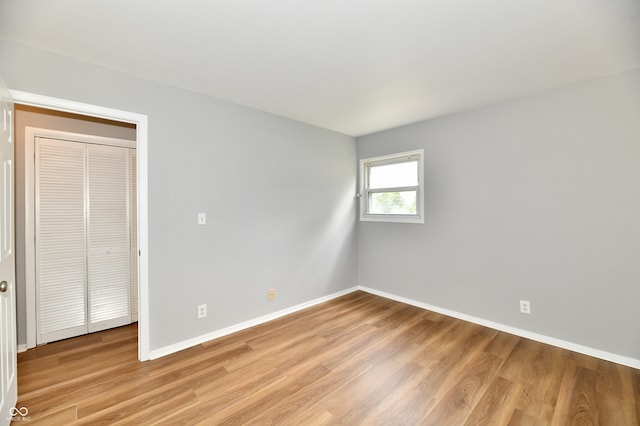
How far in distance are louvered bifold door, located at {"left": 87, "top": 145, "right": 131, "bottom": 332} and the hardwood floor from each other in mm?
266

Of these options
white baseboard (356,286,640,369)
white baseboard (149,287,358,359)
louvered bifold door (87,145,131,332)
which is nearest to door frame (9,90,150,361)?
white baseboard (149,287,358,359)

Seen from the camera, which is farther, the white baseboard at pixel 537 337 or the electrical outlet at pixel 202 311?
the electrical outlet at pixel 202 311

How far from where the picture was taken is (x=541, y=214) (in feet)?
8.55

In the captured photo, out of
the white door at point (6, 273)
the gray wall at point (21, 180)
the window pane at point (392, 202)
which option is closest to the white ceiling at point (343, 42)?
the white door at point (6, 273)

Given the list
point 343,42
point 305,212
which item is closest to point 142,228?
point 305,212

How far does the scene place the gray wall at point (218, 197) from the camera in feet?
7.16

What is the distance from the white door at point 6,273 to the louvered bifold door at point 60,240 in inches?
41.3

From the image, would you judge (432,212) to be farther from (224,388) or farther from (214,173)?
(224,388)

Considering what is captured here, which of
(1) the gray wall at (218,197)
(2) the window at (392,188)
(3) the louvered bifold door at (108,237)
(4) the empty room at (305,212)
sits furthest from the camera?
(2) the window at (392,188)

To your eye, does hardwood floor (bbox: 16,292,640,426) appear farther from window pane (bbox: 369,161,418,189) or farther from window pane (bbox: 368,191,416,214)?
window pane (bbox: 369,161,418,189)

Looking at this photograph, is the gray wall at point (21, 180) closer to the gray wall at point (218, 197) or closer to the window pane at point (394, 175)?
the gray wall at point (218, 197)

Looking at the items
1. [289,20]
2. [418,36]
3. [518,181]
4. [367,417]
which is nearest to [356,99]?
[418,36]

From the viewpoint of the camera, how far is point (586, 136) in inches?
93.7

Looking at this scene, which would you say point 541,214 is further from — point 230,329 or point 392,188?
point 230,329
